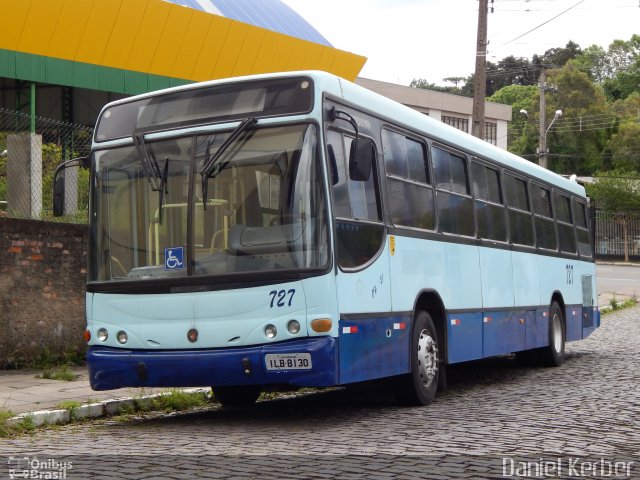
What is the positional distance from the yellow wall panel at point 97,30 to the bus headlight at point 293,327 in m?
20.4

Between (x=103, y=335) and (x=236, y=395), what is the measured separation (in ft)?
6.61

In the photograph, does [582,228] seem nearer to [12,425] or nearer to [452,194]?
[452,194]

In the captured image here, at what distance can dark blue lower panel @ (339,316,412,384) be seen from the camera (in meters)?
9.27

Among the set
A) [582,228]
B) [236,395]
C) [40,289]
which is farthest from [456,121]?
[236,395]

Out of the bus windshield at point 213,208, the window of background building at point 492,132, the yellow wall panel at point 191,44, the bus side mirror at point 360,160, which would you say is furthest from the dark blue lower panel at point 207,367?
the window of background building at point 492,132

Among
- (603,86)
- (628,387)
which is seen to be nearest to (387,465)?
(628,387)

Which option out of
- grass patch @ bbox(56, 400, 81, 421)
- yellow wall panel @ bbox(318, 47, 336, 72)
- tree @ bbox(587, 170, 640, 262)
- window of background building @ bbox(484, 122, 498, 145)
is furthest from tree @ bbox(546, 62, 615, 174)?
grass patch @ bbox(56, 400, 81, 421)

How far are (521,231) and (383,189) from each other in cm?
511

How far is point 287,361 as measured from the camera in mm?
Result: 9031

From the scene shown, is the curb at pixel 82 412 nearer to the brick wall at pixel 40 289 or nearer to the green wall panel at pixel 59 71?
the brick wall at pixel 40 289

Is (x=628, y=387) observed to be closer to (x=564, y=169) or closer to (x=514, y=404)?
(x=514, y=404)

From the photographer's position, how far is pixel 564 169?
91.2 meters

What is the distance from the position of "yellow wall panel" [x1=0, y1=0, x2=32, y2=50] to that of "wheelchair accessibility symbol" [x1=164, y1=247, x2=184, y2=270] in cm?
1820

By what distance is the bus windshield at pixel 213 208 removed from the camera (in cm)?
918
